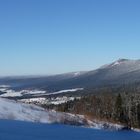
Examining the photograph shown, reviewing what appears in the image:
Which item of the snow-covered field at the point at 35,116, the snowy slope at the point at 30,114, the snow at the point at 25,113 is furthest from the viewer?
the snow-covered field at the point at 35,116

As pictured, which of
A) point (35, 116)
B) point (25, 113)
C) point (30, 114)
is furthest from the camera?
point (35, 116)

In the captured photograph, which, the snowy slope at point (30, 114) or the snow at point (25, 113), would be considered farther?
the snowy slope at point (30, 114)

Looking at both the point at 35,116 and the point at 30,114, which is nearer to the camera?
the point at 30,114

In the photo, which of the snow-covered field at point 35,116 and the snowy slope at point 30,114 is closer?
the snowy slope at point 30,114

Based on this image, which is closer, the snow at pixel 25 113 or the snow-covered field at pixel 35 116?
the snow at pixel 25 113

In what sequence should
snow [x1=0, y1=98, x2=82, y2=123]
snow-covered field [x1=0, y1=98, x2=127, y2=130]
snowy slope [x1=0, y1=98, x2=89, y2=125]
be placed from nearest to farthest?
snow [x1=0, y1=98, x2=82, y2=123] < snowy slope [x1=0, y1=98, x2=89, y2=125] < snow-covered field [x1=0, y1=98, x2=127, y2=130]

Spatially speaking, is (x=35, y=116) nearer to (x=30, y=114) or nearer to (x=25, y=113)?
(x=30, y=114)

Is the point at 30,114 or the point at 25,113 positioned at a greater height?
the point at 25,113

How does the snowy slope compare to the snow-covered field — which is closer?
the snowy slope

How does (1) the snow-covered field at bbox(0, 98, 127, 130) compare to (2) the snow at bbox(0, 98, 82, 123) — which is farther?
(1) the snow-covered field at bbox(0, 98, 127, 130)

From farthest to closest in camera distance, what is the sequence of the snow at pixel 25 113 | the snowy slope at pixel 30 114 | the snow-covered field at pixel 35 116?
the snow-covered field at pixel 35 116 < the snowy slope at pixel 30 114 < the snow at pixel 25 113

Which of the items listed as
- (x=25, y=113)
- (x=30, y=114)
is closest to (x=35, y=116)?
(x=30, y=114)

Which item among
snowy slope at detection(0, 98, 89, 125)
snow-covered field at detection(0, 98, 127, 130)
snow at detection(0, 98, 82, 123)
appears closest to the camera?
snow at detection(0, 98, 82, 123)

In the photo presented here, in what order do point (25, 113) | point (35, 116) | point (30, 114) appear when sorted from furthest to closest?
point (35, 116) < point (30, 114) < point (25, 113)
